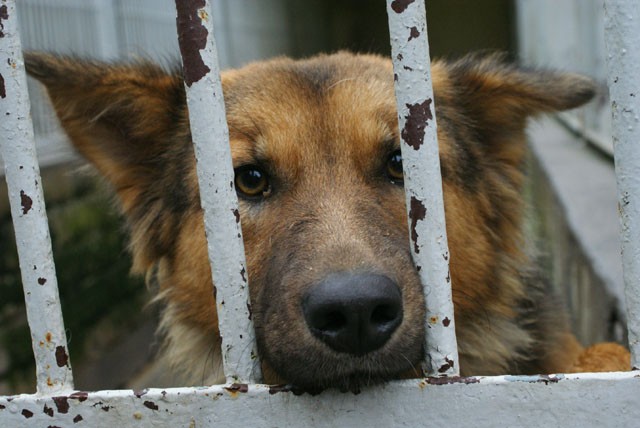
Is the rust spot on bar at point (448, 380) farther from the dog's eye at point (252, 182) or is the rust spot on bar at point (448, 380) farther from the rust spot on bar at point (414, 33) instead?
the dog's eye at point (252, 182)

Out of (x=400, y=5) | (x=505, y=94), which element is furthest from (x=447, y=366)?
(x=505, y=94)

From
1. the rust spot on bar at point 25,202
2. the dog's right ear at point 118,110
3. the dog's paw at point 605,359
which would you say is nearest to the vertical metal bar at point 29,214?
the rust spot on bar at point 25,202

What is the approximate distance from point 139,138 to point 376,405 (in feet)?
6.08

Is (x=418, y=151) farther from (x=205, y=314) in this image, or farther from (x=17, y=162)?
(x=205, y=314)

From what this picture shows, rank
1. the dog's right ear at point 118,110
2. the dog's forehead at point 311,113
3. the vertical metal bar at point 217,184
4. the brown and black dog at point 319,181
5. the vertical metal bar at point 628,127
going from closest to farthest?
the vertical metal bar at point 628,127 < the vertical metal bar at point 217,184 < the brown and black dog at point 319,181 < the dog's forehead at point 311,113 < the dog's right ear at point 118,110

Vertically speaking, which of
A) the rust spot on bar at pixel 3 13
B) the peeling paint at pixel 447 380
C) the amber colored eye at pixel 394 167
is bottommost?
the peeling paint at pixel 447 380

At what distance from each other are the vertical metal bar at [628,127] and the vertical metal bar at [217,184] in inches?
34.8

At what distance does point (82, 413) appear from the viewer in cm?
178

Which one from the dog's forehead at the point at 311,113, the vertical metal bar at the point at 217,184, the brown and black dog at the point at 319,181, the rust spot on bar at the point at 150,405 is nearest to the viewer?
the vertical metal bar at the point at 217,184

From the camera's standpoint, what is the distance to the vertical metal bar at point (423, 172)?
5.30ft

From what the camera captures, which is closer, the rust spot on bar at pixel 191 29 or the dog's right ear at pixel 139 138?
the rust spot on bar at pixel 191 29

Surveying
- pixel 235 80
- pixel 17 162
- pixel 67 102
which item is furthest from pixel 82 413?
pixel 235 80

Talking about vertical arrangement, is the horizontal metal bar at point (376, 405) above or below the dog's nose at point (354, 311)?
below

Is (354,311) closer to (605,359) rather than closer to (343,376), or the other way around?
(343,376)
